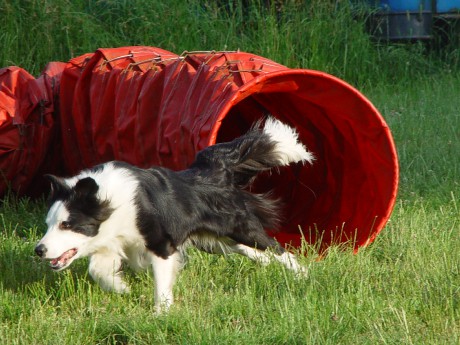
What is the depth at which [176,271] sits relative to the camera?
450cm

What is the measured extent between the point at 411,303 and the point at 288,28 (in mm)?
6523

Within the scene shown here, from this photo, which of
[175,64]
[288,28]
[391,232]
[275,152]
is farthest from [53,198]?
[288,28]

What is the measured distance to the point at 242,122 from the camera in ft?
21.6

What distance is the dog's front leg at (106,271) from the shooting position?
4520 mm

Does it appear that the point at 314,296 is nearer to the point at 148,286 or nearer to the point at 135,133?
the point at 148,286

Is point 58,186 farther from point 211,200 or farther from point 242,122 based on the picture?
point 242,122

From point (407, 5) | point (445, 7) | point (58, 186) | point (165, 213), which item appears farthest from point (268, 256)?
point (445, 7)

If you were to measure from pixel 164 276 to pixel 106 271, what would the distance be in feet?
1.09

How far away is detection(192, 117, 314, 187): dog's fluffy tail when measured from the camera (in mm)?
4883

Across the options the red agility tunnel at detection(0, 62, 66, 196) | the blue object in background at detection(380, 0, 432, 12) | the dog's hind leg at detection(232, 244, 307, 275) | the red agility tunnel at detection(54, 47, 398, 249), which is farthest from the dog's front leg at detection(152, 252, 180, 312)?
the blue object in background at detection(380, 0, 432, 12)

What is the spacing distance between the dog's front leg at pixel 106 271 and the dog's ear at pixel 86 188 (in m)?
0.41

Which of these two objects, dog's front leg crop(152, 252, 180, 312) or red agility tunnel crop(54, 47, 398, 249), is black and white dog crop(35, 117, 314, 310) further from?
red agility tunnel crop(54, 47, 398, 249)

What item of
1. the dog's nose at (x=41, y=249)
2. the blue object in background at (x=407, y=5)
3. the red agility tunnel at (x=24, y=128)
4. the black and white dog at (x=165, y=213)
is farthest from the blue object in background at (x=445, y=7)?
the dog's nose at (x=41, y=249)

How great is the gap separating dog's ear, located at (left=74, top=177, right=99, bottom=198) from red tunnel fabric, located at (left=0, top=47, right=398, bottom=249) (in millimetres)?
879
